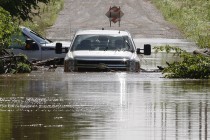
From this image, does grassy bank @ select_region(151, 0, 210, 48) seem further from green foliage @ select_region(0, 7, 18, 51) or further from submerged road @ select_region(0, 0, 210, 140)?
submerged road @ select_region(0, 0, 210, 140)

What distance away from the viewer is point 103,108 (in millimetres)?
16953

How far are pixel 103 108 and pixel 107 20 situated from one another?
203 ft

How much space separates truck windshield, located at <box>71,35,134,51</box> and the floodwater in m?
3.27

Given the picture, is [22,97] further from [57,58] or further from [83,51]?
[57,58]

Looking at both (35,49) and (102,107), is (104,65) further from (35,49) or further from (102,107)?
(102,107)

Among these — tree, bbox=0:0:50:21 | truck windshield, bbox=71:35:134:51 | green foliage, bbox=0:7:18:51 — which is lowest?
truck windshield, bbox=71:35:134:51

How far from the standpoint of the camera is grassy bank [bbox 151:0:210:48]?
200 feet

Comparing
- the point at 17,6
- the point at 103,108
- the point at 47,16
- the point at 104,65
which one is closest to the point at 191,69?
the point at 104,65

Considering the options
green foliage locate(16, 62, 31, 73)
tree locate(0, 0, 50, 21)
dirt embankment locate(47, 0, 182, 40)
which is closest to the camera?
green foliage locate(16, 62, 31, 73)

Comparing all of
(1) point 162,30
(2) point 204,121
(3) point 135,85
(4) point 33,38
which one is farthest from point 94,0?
(2) point 204,121

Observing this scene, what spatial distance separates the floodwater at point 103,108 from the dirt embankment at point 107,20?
4031 centimetres

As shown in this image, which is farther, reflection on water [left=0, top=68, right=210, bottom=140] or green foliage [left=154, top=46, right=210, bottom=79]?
green foliage [left=154, top=46, right=210, bottom=79]

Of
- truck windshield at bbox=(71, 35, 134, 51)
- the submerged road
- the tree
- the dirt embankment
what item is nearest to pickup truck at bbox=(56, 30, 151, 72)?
truck windshield at bbox=(71, 35, 134, 51)

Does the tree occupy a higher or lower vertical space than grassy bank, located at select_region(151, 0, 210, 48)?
higher
